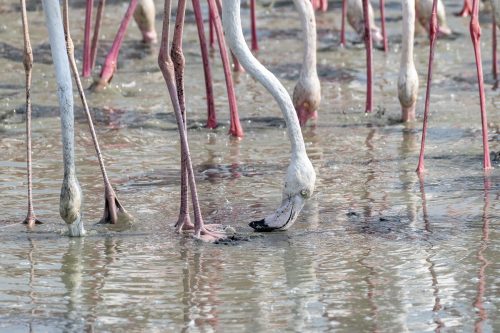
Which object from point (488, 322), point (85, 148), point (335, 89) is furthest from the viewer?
point (335, 89)

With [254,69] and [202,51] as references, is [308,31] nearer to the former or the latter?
[202,51]

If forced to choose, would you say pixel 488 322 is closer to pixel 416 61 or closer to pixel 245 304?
pixel 245 304

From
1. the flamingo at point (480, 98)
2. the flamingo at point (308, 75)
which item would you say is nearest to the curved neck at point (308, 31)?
the flamingo at point (308, 75)

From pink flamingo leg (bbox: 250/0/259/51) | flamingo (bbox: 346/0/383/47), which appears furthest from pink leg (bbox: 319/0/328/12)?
pink flamingo leg (bbox: 250/0/259/51)

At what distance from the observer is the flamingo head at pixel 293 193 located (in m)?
5.15

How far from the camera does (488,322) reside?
13.5ft

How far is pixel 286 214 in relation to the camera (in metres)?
5.18

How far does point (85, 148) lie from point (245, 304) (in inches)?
117

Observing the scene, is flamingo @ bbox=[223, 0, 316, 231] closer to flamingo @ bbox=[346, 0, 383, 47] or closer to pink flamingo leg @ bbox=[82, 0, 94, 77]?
pink flamingo leg @ bbox=[82, 0, 94, 77]

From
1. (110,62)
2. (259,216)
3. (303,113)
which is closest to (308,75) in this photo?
(303,113)

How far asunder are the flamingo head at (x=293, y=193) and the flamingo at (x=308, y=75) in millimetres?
2334

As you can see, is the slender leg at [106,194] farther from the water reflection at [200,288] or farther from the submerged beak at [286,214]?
the submerged beak at [286,214]

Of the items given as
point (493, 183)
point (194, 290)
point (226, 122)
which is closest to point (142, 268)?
point (194, 290)

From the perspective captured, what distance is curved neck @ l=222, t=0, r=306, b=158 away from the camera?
5.18 m
